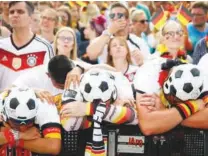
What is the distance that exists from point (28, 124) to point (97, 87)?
569 millimetres

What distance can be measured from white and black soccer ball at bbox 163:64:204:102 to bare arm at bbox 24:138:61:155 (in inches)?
35.2

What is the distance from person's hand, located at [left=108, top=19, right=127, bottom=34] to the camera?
712 centimetres

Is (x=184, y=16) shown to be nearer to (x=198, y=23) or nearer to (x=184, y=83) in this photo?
(x=198, y=23)

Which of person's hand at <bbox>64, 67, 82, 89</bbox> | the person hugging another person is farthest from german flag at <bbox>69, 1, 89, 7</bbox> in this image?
person's hand at <bbox>64, 67, 82, 89</bbox>

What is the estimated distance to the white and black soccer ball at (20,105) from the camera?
439cm

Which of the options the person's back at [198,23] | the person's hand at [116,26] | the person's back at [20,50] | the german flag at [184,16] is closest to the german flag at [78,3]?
the german flag at [184,16]

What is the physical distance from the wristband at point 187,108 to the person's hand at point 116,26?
267cm

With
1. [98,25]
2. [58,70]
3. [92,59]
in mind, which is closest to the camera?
[58,70]

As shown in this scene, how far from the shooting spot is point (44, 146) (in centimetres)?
454

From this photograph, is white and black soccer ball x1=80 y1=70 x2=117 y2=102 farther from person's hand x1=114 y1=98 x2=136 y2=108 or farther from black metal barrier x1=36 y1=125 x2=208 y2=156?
black metal barrier x1=36 y1=125 x2=208 y2=156

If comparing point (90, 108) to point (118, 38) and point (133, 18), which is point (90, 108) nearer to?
point (118, 38)

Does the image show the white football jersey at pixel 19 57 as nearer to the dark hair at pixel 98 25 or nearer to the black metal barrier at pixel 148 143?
the black metal barrier at pixel 148 143

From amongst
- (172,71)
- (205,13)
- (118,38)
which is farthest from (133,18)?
(172,71)

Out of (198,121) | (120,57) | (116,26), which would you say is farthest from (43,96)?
(116,26)
